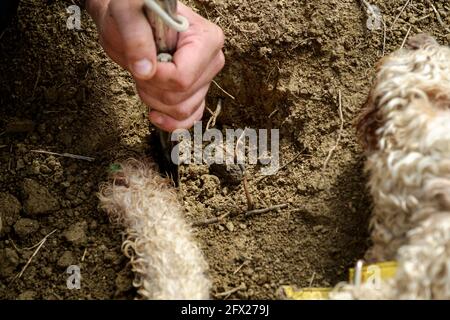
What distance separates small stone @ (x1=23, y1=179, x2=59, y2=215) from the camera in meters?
2.36

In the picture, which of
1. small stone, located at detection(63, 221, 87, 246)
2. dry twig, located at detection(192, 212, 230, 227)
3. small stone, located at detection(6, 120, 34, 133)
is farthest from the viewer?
small stone, located at detection(6, 120, 34, 133)

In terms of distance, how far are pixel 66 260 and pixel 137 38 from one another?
936mm

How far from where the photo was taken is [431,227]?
176 cm

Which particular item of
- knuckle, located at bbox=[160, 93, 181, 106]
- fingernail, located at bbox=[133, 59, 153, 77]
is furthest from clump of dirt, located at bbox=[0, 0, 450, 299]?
fingernail, located at bbox=[133, 59, 153, 77]

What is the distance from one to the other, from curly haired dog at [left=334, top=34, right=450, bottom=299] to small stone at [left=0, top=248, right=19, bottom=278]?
1.19m

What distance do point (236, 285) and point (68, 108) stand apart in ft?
3.43

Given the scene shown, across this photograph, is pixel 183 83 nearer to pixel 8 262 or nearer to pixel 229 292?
pixel 229 292

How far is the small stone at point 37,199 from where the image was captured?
2.36m

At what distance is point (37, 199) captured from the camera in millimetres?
2377

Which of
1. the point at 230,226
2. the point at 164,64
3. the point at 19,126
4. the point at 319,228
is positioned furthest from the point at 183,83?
the point at 19,126

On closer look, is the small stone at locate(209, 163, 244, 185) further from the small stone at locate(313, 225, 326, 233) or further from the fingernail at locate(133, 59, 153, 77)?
the fingernail at locate(133, 59, 153, 77)

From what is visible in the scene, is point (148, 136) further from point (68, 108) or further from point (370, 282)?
point (370, 282)

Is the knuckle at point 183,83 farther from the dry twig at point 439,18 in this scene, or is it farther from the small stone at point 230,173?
the dry twig at point 439,18

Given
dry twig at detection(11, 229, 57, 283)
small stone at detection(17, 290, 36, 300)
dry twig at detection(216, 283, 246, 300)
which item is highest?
dry twig at detection(216, 283, 246, 300)
